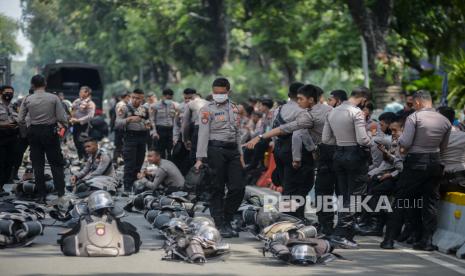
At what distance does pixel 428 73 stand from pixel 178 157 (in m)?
13.3

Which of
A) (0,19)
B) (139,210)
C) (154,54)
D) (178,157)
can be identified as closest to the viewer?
(139,210)

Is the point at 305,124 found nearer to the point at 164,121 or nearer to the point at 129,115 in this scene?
the point at 129,115

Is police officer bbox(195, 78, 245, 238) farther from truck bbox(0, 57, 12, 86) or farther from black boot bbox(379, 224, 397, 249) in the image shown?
truck bbox(0, 57, 12, 86)

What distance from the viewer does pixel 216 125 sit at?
44.9ft

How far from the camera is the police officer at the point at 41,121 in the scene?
16487 millimetres

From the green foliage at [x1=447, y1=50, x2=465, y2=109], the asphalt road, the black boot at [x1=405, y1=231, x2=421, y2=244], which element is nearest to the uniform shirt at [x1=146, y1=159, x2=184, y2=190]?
the asphalt road

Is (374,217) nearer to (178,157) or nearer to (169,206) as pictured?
(169,206)

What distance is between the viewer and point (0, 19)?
138 ft

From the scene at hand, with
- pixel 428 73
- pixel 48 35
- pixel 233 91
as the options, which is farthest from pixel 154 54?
pixel 48 35

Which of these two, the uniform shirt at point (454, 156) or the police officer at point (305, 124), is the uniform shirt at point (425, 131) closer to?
the uniform shirt at point (454, 156)

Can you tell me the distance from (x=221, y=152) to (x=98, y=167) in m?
4.98

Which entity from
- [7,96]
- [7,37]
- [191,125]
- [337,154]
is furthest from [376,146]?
[7,37]

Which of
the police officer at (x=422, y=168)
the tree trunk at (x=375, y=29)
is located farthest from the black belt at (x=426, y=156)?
the tree trunk at (x=375, y=29)

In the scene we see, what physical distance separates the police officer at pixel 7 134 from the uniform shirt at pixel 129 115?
2157 millimetres
